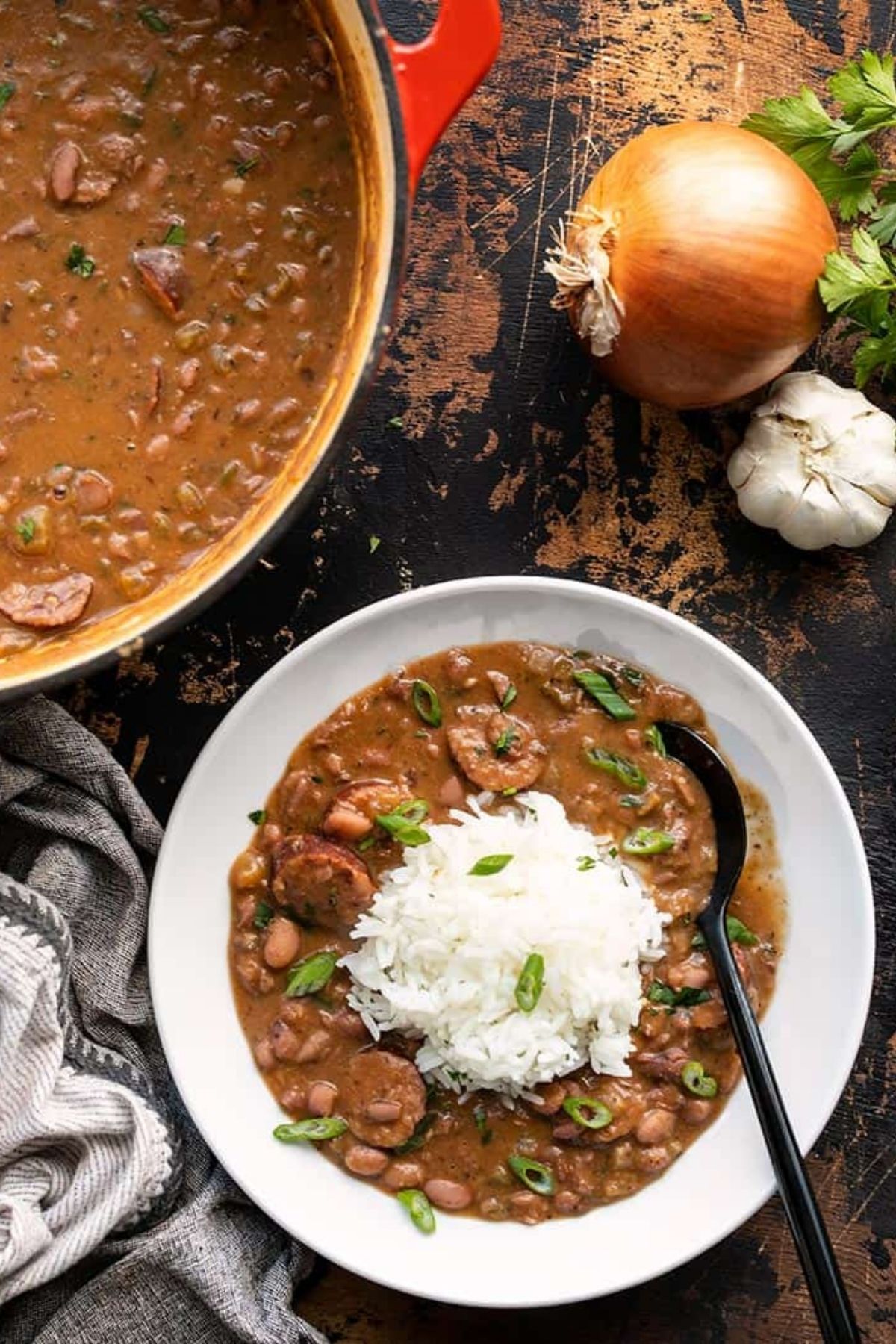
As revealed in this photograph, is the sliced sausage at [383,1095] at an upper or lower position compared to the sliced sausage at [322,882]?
lower

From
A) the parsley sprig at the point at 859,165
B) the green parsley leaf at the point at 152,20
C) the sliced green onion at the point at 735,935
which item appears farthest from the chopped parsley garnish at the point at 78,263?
the sliced green onion at the point at 735,935

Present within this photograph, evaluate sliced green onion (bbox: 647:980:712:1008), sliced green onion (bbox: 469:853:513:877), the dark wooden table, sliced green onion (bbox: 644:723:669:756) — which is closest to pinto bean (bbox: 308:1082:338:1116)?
the dark wooden table

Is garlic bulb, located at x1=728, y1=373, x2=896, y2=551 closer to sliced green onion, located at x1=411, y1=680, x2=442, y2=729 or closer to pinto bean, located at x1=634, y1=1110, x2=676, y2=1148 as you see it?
sliced green onion, located at x1=411, y1=680, x2=442, y2=729

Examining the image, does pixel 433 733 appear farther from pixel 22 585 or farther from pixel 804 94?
pixel 804 94

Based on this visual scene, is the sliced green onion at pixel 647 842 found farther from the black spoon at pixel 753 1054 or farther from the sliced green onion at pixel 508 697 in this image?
the sliced green onion at pixel 508 697

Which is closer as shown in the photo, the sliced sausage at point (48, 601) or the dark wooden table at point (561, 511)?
the sliced sausage at point (48, 601)
